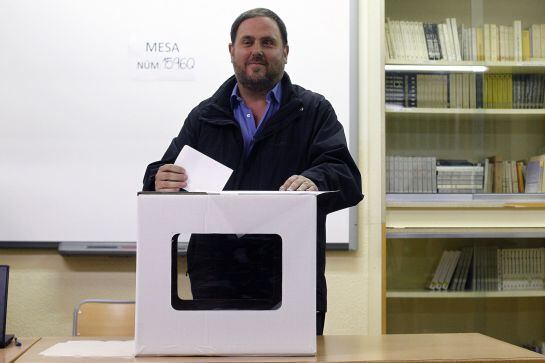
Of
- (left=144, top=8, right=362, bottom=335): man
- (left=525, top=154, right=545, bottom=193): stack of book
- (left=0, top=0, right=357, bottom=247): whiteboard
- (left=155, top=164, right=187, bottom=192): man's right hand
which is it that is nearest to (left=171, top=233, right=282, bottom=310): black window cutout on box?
(left=144, top=8, right=362, bottom=335): man

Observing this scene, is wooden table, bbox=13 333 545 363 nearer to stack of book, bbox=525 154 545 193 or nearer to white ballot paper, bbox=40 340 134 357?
white ballot paper, bbox=40 340 134 357

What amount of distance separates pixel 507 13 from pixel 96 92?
86.6 inches

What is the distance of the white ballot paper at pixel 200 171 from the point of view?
1.64 meters

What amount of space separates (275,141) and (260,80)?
0.22 metres

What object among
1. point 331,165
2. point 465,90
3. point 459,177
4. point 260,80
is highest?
point 465,90

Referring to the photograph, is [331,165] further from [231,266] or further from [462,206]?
[462,206]

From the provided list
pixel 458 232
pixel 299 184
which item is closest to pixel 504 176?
pixel 458 232

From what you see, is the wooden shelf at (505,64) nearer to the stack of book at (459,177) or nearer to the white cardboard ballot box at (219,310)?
the stack of book at (459,177)

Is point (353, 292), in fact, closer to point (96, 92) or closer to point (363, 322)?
point (363, 322)

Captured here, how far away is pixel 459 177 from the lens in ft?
11.9

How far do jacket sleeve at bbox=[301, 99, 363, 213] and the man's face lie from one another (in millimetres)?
194

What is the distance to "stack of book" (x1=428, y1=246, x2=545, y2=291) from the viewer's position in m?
3.62

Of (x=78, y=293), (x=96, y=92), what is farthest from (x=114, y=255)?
(x=96, y=92)

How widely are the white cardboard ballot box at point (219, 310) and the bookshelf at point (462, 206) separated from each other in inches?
86.3
